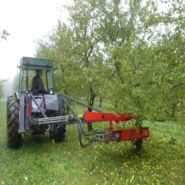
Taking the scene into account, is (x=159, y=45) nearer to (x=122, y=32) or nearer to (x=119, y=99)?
(x=119, y=99)

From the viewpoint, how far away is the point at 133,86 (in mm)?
9727

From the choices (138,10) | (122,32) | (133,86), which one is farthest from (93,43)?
(133,86)

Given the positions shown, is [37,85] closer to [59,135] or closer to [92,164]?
[59,135]

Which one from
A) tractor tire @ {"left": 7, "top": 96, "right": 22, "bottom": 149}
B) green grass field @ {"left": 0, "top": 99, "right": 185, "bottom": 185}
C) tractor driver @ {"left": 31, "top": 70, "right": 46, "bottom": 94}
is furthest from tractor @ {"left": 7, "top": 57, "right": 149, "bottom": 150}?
green grass field @ {"left": 0, "top": 99, "right": 185, "bottom": 185}

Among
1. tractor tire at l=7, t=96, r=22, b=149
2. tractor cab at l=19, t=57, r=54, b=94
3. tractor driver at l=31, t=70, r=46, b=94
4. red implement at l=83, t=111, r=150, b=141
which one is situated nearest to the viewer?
red implement at l=83, t=111, r=150, b=141

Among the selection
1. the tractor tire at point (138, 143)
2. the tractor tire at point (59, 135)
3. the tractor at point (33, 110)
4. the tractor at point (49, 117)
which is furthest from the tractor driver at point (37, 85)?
the tractor tire at point (138, 143)

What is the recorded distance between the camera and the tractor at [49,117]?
9.75 m

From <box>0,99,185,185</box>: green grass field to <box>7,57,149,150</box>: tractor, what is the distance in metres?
0.59

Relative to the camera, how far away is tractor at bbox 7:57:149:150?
975 centimetres

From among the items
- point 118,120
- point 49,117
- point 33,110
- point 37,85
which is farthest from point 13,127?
point 118,120

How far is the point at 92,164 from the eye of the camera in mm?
10156

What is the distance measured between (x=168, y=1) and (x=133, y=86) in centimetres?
277

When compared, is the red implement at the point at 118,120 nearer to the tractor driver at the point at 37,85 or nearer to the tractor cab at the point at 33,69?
the tractor driver at the point at 37,85

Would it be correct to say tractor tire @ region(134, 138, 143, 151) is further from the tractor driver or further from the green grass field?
the tractor driver
